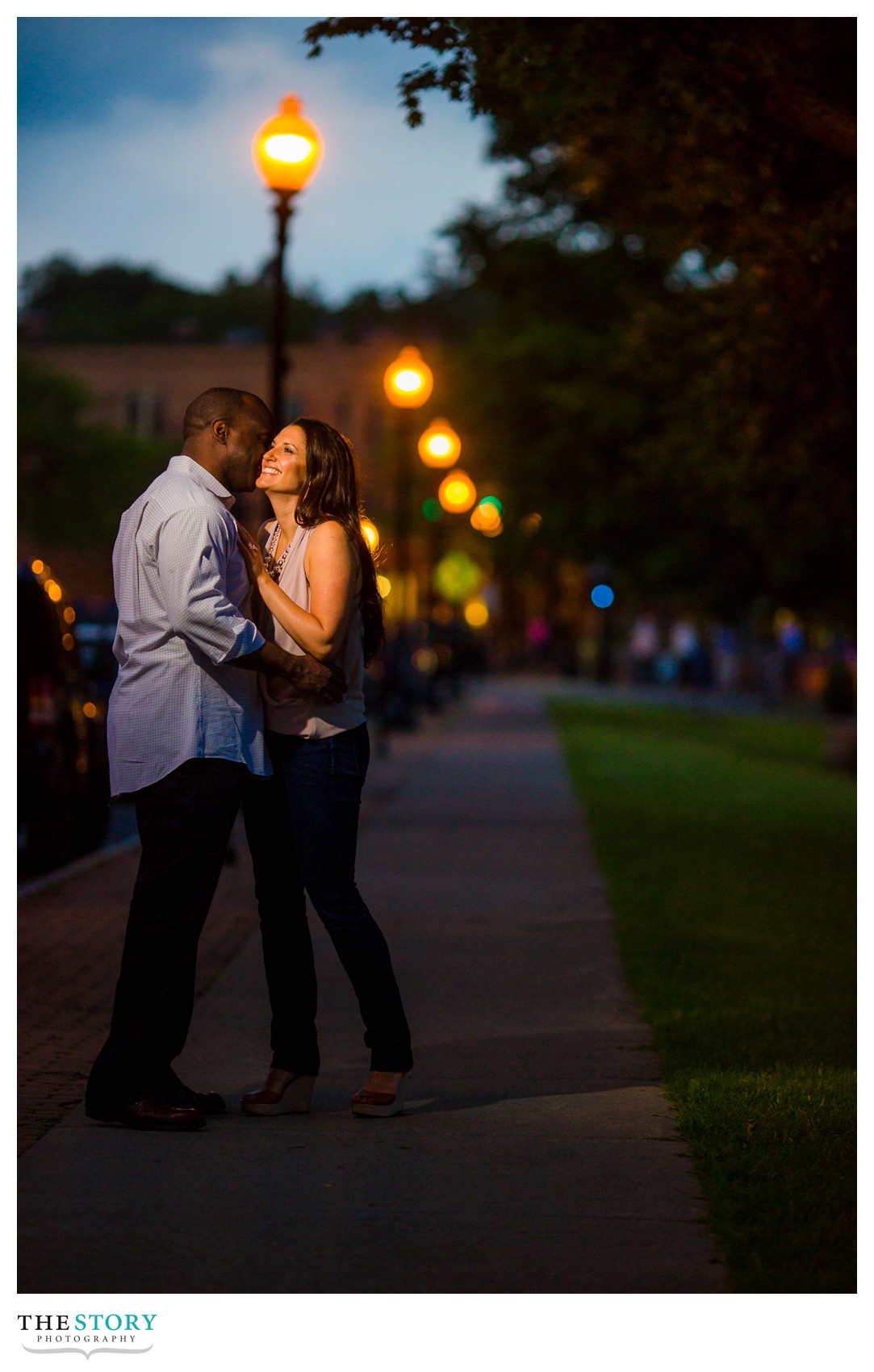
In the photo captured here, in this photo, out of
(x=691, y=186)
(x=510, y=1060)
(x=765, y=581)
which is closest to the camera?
(x=510, y=1060)

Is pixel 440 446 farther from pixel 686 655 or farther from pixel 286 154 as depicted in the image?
pixel 686 655

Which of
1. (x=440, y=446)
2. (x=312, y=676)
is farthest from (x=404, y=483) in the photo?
(x=312, y=676)

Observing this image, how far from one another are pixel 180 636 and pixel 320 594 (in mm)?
422

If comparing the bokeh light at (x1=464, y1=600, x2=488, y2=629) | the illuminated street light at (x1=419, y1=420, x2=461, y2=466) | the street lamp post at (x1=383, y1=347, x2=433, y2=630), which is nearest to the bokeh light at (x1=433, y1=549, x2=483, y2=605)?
the street lamp post at (x1=383, y1=347, x2=433, y2=630)

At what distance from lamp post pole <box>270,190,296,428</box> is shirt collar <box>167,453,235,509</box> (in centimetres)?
784

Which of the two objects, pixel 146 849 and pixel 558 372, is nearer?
pixel 146 849

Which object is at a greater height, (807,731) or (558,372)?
(558,372)

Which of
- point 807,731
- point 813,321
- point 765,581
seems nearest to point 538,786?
point 813,321

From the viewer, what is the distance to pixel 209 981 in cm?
827

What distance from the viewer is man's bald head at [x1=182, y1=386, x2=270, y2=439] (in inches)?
218

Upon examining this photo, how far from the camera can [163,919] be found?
17.8ft

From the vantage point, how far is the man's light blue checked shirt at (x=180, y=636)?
207 inches

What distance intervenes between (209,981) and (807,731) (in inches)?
1183
